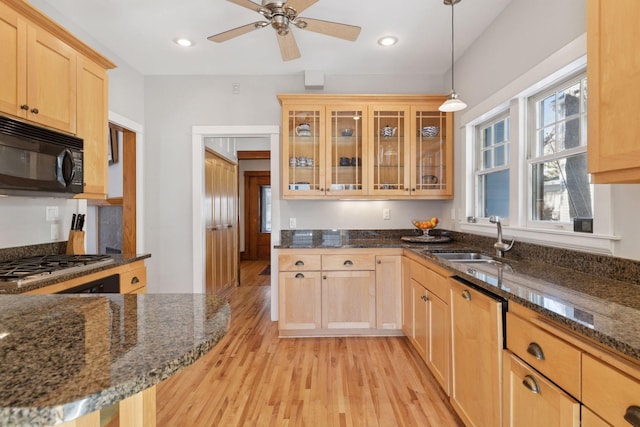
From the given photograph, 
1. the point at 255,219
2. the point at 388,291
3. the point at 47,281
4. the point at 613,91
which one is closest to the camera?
the point at 613,91

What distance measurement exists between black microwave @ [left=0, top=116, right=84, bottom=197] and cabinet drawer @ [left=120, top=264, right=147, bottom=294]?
0.63 meters

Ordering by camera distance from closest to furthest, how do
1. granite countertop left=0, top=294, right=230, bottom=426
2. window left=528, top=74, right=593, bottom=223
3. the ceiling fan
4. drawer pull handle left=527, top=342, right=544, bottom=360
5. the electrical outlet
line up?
1. granite countertop left=0, top=294, right=230, bottom=426
2. drawer pull handle left=527, top=342, right=544, bottom=360
3. window left=528, top=74, right=593, bottom=223
4. the ceiling fan
5. the electrical outlet

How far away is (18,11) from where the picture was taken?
5.56 feet

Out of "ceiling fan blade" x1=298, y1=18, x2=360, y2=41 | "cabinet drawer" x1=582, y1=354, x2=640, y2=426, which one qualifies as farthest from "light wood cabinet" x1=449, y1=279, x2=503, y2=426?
"ceiling fan blade" x1=298, y1=18, x2=360, y2=41

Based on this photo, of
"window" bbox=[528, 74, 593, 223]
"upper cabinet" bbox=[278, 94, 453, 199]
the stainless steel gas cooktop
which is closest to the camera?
the stainless steel gas cooktop

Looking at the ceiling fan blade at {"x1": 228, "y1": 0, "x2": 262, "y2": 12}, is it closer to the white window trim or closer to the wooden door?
the white window trim

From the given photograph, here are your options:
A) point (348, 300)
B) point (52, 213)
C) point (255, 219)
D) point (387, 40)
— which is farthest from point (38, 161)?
point (255, 219)

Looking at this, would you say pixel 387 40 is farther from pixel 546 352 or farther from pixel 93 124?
pixel 546 352

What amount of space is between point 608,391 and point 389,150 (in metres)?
2.65

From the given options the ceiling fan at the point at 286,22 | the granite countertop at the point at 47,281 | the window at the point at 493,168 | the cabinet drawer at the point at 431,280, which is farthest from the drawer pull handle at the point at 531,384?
the granite countertop at the point at 47,281

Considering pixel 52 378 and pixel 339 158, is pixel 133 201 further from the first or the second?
pixel 52 378

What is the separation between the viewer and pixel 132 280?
224 centimetres

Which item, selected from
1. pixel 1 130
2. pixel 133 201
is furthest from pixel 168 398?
pixel 133 201

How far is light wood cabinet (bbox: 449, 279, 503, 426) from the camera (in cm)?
137
